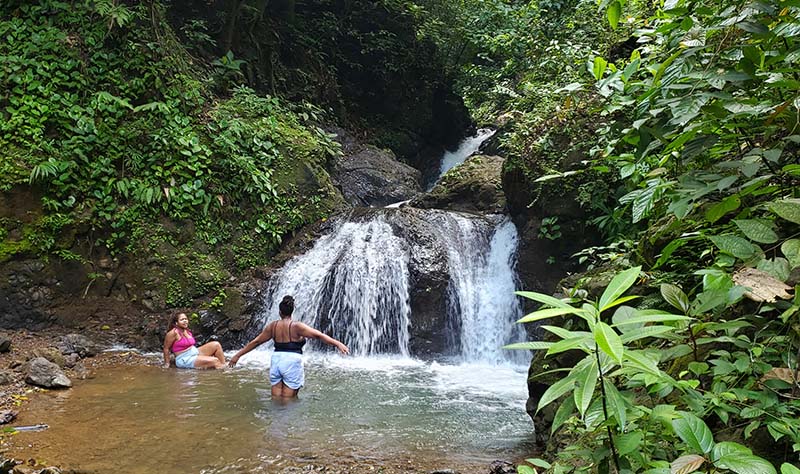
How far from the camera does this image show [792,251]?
6.35 ft

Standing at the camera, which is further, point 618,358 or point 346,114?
point 346,114

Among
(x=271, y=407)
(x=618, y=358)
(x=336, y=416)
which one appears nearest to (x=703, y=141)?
(x=618, y=358)

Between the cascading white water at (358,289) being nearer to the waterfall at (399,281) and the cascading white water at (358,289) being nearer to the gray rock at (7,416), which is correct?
the waterfall at (399,281)

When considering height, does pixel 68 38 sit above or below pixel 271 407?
above

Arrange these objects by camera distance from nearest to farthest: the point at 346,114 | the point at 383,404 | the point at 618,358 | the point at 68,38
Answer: the point at 618,358 < the point at 383,404 < the point at 68,38 < the point at 346,114

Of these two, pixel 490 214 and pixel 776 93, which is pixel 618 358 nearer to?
pixel 776 93

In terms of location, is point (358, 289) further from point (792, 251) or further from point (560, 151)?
point (792, 251)

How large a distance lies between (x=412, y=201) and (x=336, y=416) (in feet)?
27.1

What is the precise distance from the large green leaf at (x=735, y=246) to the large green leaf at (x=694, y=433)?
0.72 meters

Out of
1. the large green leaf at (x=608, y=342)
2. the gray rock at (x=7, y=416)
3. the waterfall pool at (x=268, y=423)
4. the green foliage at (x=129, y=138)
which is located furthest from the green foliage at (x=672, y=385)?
the green foliage at (x=129, y=138)

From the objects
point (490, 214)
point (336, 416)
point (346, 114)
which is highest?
point (346, 114)

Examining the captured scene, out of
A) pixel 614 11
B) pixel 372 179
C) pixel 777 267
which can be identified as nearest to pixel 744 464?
pixel 777 267

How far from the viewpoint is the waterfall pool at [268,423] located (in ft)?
13.9

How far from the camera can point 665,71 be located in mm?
2363
